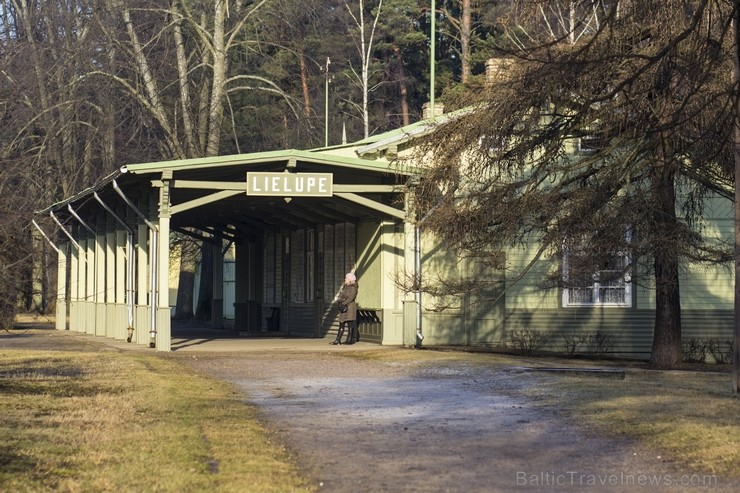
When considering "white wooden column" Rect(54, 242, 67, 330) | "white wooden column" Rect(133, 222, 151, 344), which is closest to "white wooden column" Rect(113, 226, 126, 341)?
"white wooden column" Rect(133, 222, 151, 344)

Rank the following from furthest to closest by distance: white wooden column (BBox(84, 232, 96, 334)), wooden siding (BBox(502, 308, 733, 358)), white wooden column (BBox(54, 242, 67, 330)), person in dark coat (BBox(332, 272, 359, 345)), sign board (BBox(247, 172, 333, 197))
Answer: white wooden column (BBox(54, 242, 67, 330)) < white wooden column (BBox(84, 232, 96, 334)) < wooden siding (BBox(502, 308, 733, 358)) < person in dark coat (BBox(332, 272, 359, 345)) < sign board (BBox(247, 172, 333, 197))

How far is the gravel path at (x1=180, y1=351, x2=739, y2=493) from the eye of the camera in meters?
9.13

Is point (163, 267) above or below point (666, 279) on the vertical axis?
above

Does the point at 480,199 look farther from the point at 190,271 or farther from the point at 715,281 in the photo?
the point at 190,271

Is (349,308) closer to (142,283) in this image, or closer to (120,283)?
(142,283)

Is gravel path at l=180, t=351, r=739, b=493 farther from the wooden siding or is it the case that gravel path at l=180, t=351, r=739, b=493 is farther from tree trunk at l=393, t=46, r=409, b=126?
tree trunk at l=393, t=46, r=409, b=126

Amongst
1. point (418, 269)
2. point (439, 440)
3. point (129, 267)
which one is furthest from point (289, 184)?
point (439, 440)

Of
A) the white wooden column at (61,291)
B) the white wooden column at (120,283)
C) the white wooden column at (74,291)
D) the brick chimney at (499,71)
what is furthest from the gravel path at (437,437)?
the white wooden column at (61,291)

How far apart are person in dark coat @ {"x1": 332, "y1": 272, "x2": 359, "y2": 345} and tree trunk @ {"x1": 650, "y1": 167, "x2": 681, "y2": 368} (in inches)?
266

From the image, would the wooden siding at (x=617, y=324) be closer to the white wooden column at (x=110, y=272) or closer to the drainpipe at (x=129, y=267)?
the drainpipe at (x=129, y=267)

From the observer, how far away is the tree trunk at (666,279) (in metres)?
19.2

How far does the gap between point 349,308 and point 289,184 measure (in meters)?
3.66

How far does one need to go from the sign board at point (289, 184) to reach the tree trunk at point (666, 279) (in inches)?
259

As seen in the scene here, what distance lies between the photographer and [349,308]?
2633cm
